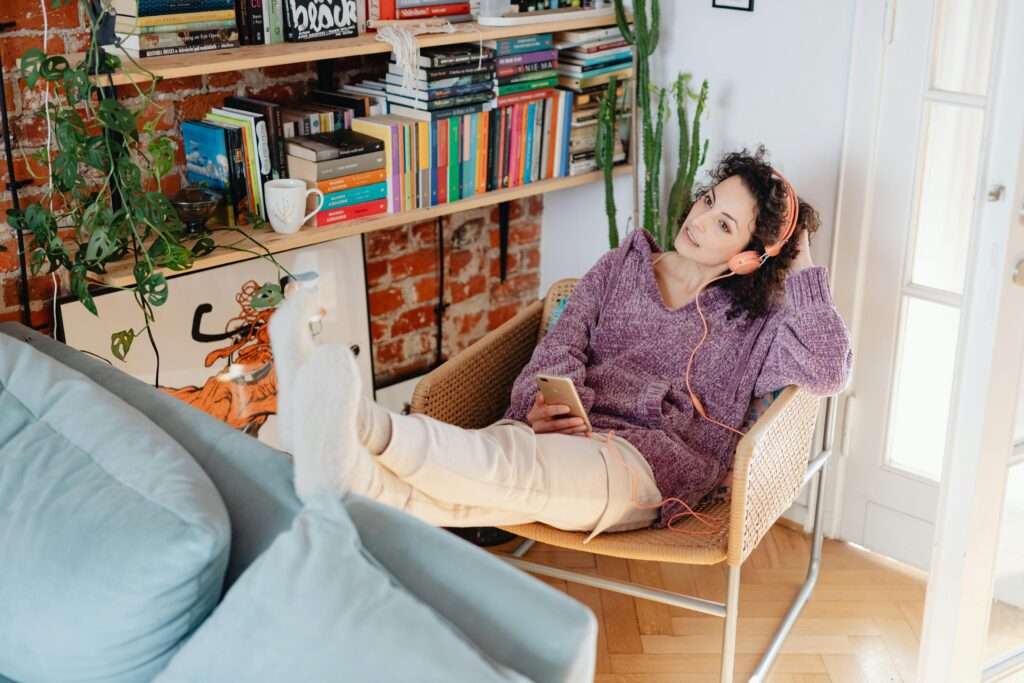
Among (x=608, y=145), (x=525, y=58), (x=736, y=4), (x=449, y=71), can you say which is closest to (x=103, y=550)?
(x=449, y=71)

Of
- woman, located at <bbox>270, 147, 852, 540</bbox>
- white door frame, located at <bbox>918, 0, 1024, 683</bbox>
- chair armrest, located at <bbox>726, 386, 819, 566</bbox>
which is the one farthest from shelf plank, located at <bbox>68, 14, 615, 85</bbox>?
white door frame, located at <bbox>918, 0, 1024, 683</bbox>

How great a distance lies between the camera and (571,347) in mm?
2365

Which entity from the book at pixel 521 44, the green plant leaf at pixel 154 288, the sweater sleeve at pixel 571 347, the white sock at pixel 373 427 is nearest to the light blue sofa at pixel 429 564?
the white sock at pixel 373 427

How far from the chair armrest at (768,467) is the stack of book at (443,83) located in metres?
0.99

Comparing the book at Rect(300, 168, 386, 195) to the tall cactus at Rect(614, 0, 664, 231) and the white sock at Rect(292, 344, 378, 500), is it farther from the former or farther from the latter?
the white sock at Rect(292, 344, 378, 500)

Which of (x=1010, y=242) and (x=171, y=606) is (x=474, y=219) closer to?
(x=1010, y=242)

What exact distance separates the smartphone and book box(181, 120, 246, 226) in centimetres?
75

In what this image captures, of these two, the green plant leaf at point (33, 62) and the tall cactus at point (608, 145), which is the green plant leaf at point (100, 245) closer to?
the green plant leaf at point (33, 62)

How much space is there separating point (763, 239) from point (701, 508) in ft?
1.82

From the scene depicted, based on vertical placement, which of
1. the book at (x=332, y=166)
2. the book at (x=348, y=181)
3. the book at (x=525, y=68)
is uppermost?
the book at (x=525, y=68)

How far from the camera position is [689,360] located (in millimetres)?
2338

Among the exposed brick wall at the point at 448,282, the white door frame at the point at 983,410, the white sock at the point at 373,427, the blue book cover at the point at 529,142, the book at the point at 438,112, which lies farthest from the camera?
the exposed brick wall at the point at 448,282

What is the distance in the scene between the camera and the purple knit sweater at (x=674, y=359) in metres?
2.21

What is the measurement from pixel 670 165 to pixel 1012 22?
46.4 inches
